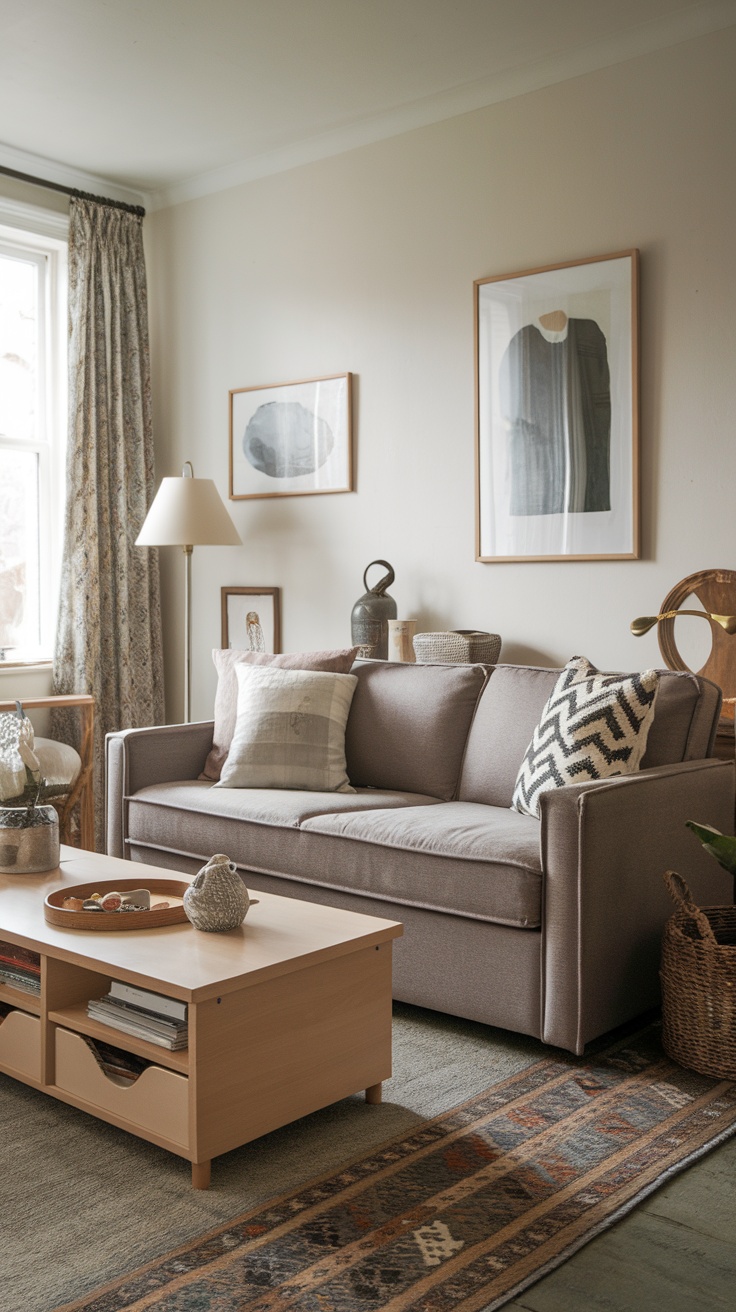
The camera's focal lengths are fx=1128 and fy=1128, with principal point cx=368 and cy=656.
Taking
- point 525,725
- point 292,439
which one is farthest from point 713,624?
point 292,439

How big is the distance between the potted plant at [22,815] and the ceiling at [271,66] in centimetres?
230

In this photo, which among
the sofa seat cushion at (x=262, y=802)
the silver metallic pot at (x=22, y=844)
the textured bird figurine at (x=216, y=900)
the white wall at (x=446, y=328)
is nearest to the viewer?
the textured bird figurine at (x=216, y=900)

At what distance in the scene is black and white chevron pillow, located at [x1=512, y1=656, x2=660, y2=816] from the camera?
274cm

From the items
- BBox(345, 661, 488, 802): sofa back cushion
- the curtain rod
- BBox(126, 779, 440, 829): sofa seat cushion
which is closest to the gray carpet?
BBox(126, 779, 440, 829): sofa seat cushion

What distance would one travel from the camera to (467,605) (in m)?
4.16

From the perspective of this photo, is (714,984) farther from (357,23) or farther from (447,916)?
(357,23)

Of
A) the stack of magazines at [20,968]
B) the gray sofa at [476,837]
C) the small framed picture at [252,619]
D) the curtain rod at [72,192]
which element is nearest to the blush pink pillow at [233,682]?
the gray sofa at [476,837]

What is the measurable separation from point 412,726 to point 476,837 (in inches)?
33.3

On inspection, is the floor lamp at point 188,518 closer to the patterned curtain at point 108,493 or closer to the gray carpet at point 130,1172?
the patterned curtain at point 108,493

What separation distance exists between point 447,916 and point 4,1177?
1.12 metres

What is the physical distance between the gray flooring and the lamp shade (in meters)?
3.09

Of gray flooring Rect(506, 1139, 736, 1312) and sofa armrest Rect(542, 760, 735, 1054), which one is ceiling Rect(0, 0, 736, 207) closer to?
sofa armrest Rect(542, 760, 735, 1054)

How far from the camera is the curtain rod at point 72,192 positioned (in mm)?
4648

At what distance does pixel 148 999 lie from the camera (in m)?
2.07
